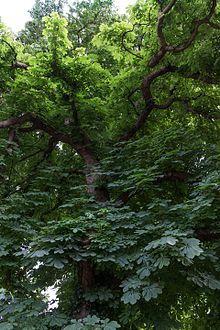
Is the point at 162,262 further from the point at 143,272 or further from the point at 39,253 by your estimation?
the point at 39,253

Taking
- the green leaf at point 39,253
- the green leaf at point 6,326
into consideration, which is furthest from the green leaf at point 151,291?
the green leaf at point 6,326

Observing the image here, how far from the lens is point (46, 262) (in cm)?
327

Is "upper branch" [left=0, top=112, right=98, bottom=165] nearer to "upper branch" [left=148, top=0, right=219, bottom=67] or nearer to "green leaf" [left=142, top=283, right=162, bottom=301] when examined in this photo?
"upper branch" [left=148, top=0, right=219, bottom=67]

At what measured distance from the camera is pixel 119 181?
14.4ft

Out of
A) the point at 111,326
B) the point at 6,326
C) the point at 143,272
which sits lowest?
the point at 111,326

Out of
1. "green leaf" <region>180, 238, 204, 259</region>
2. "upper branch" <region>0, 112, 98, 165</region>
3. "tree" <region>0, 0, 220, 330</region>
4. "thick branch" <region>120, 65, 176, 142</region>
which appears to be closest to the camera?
"green leaf" <region>180, 238, 204, 259</region>

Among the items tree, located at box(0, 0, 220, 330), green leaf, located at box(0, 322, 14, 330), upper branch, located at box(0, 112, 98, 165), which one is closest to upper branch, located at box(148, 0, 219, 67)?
tree, located at box(0, 0, 220, 330)

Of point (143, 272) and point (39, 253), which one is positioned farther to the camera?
point (39, 253)

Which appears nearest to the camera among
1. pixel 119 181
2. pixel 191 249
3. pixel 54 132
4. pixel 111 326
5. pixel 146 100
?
pixel 191 249

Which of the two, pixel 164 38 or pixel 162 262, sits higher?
pixel 164 38

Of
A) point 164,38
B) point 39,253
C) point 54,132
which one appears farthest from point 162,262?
point 54,132

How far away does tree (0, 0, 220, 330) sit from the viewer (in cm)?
327

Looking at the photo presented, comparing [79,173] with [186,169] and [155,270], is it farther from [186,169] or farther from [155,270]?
[155,270]

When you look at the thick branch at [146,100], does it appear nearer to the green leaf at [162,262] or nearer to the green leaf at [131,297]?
the green leaf at [162,262]
